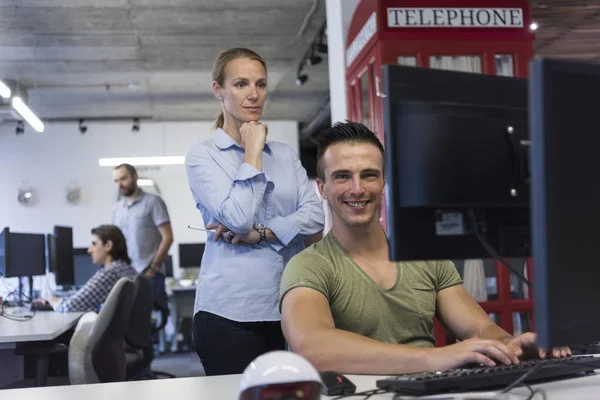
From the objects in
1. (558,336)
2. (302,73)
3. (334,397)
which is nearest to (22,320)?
(334,397)

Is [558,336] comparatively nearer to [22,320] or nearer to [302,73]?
[22,320]

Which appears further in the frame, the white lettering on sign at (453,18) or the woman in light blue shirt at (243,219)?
the white lettering on sign at (453,18)

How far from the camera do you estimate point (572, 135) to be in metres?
1.04

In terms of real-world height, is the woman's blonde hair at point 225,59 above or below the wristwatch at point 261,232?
above

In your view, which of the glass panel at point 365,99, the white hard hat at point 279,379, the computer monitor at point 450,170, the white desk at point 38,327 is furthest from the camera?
the glass panel at point 365,99

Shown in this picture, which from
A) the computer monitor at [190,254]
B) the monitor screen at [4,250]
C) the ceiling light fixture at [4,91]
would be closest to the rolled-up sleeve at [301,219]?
the monitor screen at [4,250]

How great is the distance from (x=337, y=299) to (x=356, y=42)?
268cm

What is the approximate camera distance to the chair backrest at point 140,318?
509 cm

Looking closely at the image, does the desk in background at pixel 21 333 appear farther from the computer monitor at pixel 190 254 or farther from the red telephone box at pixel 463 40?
the computer monitor at pixel 190 254

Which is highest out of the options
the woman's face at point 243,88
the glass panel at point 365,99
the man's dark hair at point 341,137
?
the glass panel at point 365,99

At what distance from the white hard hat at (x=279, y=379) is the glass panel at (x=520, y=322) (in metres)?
2.71

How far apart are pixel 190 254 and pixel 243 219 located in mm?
8866

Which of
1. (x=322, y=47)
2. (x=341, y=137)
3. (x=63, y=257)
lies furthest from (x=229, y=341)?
(x=322, y=47)

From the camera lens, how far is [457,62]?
12.4ft
